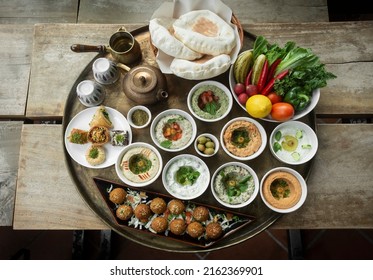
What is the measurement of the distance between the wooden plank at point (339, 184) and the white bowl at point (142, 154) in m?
0.92

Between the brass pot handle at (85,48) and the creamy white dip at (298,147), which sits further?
the creamy white dip at (298,147)

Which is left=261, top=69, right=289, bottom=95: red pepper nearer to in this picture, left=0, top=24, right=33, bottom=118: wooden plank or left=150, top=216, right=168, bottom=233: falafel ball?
left=150, top=216, right=168, bottom=233: falafel ball

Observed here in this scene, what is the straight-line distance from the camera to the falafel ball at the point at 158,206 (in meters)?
2.05

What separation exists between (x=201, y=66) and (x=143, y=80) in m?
0.39

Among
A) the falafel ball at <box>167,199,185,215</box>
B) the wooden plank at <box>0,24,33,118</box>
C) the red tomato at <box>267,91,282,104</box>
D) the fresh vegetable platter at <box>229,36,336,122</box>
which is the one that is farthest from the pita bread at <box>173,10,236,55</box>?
the wooden plank at <box>0,24,33,118</box>

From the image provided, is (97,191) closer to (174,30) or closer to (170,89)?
(170,89)

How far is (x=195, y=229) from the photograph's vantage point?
78.9 inches

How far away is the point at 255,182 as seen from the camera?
6.78ft

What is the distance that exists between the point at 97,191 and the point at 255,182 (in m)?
1.08

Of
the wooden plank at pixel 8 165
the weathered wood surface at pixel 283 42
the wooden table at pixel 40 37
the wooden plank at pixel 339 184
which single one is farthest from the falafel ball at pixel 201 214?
the wooden plank at pixel 8 165

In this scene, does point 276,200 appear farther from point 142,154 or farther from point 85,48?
point 85,48

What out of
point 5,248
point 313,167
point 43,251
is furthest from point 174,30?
point 5,248

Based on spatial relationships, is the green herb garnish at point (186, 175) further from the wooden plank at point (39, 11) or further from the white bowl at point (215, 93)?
the wooden plank at point (39, 11)

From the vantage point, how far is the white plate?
7.08 feet
